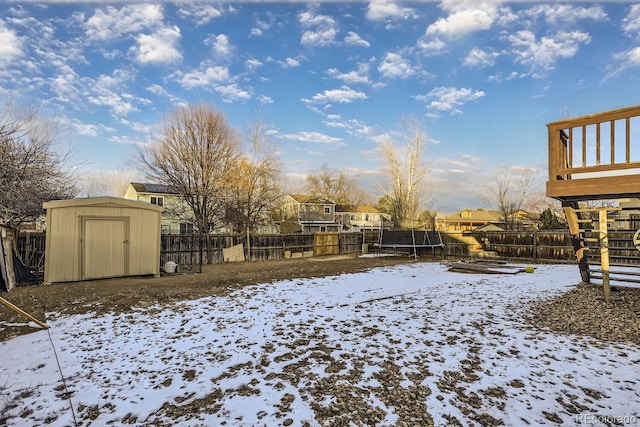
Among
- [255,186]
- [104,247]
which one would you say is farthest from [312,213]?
[104,247]

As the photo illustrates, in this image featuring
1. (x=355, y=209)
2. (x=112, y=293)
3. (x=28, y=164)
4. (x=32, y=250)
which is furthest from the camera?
(x=355, y=209)

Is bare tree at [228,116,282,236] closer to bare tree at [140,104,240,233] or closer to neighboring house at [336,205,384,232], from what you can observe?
bare tree at [140,104,240,233]

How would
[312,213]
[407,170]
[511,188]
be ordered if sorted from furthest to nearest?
[312,213]
[511,188]
[407,170]

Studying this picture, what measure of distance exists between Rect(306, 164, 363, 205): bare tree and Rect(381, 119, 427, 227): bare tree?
1815cm

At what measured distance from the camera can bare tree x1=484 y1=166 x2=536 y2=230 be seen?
2406cm

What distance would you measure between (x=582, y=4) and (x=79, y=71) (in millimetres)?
14568

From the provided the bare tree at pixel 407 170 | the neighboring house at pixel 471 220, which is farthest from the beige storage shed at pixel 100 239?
the neighboring house at pixel 471 220

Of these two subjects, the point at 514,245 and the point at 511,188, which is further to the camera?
the point at 511,188

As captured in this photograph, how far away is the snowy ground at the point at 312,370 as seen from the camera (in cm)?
232

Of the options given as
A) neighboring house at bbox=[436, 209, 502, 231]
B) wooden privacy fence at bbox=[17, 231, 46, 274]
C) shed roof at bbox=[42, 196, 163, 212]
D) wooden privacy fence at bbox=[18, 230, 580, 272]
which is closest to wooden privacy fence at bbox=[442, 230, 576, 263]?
wooden privacy fence at bbox=[18, 230, 580, 272]

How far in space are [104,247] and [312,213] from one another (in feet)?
86.6

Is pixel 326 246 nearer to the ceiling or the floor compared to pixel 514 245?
nearer to the floor

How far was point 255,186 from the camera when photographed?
17.4 m

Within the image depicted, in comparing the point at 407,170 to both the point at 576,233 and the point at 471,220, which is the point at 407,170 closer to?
the point at 576,233
